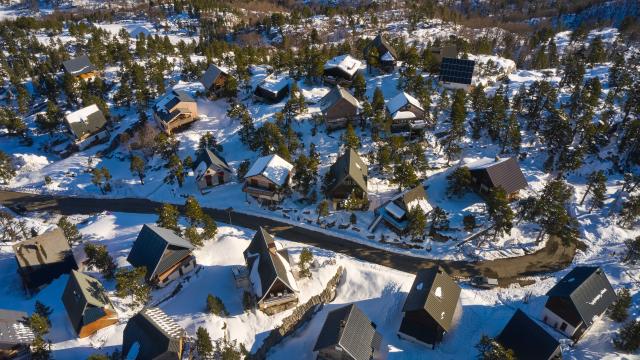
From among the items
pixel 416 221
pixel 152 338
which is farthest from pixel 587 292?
pixel 152 338

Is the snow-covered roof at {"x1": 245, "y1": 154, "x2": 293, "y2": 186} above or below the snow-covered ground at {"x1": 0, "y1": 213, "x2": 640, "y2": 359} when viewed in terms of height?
above

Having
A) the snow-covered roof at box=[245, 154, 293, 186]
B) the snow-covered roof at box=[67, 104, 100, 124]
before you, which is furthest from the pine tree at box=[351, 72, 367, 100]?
the snow-covered roof at box=[67, 104, 100, 124]

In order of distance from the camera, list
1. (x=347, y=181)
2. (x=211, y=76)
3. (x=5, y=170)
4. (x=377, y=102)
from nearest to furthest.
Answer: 1. (x=347, y=181)
2. (x=5, y=170)
3. (x=377, y=102)
4. (x=211, y=76)

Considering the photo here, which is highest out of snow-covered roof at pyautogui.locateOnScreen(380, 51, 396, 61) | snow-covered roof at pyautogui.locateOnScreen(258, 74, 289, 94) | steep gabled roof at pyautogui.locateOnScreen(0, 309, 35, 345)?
snow-covered roof at pyautogui.locateOnScreen(380, 51, 396, 61)

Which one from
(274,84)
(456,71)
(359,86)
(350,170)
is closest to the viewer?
(350,170)

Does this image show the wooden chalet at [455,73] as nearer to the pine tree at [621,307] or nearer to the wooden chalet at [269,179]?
the wooden chalet at [269,179]

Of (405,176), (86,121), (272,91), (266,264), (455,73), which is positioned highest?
(455,73)

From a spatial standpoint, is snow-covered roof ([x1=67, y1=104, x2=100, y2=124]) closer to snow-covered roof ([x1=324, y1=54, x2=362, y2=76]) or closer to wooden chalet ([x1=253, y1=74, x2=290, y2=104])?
wooden chalet ([x1=253, y1=74, x2=290, y2=104])

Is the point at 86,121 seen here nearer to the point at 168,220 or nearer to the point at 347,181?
the point at 168,220
